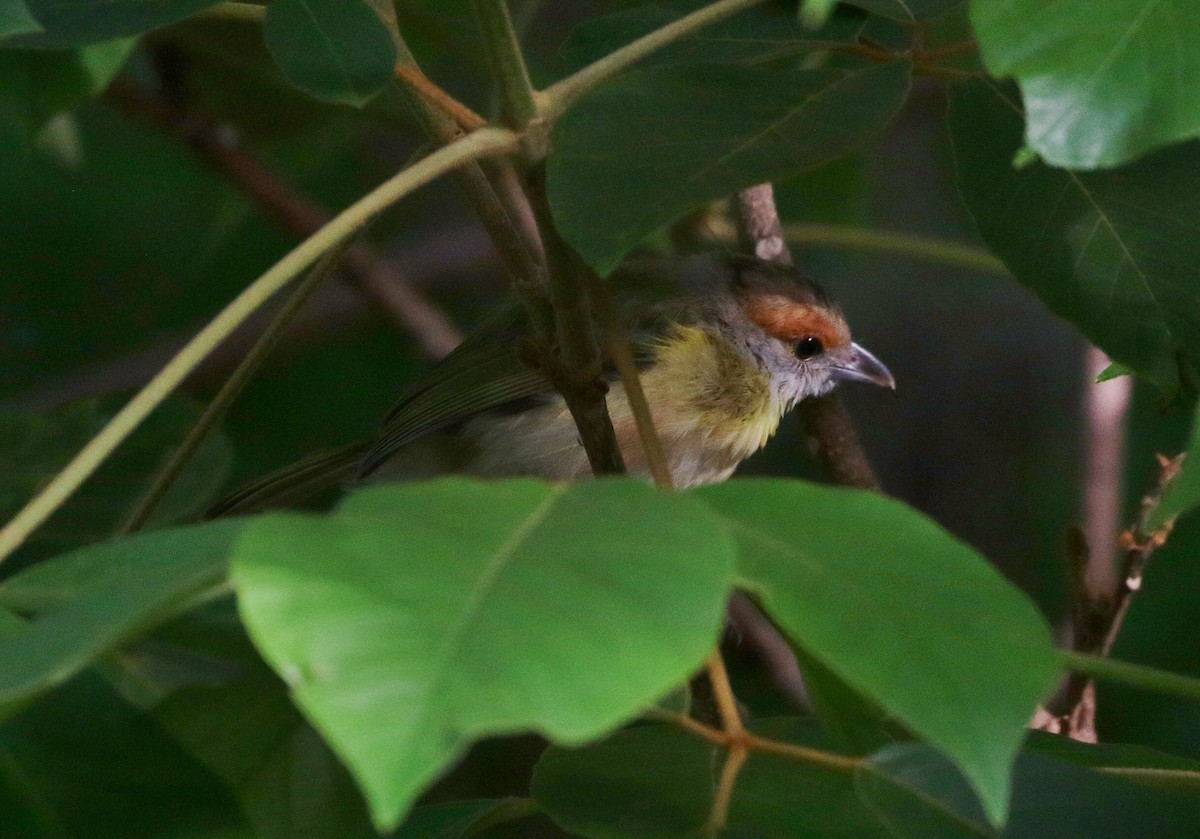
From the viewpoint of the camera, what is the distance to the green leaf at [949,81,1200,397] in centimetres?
184

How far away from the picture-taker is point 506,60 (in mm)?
1576

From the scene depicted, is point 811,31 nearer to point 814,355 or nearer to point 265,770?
point 265,770

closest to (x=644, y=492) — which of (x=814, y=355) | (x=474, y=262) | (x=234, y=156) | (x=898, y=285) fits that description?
(x=814, y=355)

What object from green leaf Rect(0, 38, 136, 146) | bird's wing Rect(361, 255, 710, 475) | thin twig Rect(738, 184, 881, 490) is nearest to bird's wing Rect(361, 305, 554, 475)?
bird's wing Rect(361, 255, 710, 475)

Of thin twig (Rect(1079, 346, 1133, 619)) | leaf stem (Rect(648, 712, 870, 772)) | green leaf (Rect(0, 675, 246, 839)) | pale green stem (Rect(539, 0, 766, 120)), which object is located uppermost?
pale green stem (Rect(539, 0, 766, 120))

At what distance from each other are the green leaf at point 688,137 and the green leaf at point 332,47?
25cm

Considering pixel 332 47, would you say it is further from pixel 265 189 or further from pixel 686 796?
pixel 265 189

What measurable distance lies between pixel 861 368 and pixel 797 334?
0.69 feet

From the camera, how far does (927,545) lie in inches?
43.8

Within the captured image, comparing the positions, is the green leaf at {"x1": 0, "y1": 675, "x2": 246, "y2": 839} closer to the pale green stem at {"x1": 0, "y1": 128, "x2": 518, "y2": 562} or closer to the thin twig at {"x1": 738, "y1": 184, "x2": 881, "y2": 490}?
the pale green stem at {"x1": 0, "y1": 128, "x2": 518, "y2": 562}

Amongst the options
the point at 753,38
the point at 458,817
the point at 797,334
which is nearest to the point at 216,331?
the point at 458,817

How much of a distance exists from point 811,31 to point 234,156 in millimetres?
2168

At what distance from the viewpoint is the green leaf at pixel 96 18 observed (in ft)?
5.46

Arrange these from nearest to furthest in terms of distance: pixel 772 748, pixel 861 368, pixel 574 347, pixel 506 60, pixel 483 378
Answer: pixel 772 748, pixel 506 60, pixel 574 347, pixel 483 378, pixel 861 368
